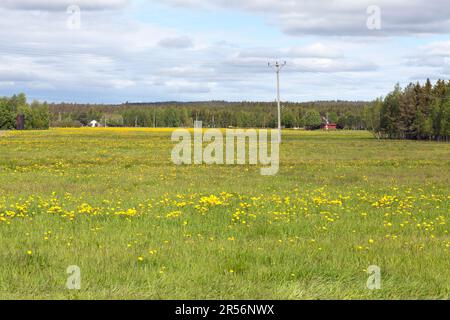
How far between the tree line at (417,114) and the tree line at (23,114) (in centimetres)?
9776

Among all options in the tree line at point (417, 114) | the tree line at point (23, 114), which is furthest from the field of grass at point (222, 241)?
the tree line at point (23, 114)

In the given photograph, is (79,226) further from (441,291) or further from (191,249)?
(441,291)

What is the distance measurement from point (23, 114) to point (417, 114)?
111856 mm

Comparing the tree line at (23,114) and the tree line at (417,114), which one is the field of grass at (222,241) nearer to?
the tree line at (417,114)

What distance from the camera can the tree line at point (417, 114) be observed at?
10556 cm

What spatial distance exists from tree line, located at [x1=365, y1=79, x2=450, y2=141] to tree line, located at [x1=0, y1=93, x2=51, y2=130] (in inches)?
3849

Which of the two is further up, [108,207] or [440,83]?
[440,83]

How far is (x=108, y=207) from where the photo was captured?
14930 mm

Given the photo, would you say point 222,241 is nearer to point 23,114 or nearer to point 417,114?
point 417,114

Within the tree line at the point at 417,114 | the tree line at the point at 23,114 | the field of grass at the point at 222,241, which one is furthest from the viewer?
the tree line at the point at 23,114

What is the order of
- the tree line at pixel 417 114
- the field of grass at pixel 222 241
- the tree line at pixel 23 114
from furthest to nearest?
the tree line at pixel 23 114 < the tree line at pixel 417 114 < the field of grass at pixel 222 241

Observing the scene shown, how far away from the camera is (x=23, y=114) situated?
170125 millimetres
